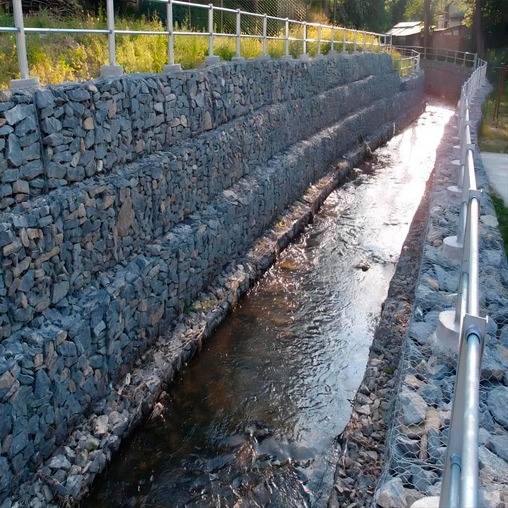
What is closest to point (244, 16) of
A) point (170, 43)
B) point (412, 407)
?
point (170, 43)

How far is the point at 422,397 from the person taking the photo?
4.18m

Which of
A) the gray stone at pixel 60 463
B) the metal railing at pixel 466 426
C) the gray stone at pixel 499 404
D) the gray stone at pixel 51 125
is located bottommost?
the gray stone at pixel 60 463

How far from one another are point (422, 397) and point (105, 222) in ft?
11.3

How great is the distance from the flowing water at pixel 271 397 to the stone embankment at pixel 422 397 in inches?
24.4

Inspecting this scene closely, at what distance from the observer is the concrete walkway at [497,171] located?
1061 cm

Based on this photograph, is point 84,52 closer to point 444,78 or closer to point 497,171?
point 497,171

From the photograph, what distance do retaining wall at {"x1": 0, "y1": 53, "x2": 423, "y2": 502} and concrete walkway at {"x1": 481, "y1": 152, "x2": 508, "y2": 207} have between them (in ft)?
13.1

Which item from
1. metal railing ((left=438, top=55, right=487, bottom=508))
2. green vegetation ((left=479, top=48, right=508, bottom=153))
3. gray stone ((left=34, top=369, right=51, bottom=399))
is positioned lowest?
gray stone ((left=34, top=369, right=51, bottom=399))

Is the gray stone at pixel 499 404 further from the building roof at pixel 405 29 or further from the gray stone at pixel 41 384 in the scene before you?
the building roof at pixel 405 29

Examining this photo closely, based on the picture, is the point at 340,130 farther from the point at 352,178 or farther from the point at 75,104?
the point at 75,104

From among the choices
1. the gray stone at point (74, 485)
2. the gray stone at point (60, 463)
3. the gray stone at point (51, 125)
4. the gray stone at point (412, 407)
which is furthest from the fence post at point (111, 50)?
the gray stone at point (412, 407)

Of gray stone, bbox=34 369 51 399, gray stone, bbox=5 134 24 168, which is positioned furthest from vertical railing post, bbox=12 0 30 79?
gray stone, bbox=34 369 51 399

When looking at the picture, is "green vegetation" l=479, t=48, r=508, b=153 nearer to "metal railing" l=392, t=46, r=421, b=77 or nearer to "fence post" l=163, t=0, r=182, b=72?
"metal railing" l=392, t=46, r=421, b=77

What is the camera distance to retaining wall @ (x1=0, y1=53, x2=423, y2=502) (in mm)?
4781
